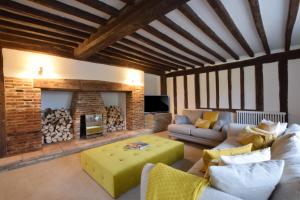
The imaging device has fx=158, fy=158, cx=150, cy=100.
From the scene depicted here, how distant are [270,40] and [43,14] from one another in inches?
181

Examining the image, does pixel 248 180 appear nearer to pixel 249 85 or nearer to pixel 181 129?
pixel 181 129

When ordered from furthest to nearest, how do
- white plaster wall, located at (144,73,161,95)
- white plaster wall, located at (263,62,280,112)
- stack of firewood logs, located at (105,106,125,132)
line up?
white plaster wall, located at (144,73,161,95), stack of firewood logs, located at (105,106,125,132), white plaster wall, located at (263,62,280,112)

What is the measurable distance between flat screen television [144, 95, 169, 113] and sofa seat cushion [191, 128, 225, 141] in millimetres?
2115

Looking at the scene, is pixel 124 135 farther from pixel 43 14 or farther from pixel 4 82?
pixel 43 14

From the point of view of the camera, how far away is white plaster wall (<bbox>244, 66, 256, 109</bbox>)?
4770 mm

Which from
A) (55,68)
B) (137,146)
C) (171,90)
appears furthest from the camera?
(171,90)

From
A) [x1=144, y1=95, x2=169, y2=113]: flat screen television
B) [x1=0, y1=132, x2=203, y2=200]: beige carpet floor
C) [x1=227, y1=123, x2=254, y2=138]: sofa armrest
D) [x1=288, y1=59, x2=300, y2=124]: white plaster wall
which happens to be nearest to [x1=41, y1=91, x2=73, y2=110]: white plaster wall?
[x1=0, y1=132, x2=203, y2=200]: beige carpet floor

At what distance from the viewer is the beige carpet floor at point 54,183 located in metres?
2.13

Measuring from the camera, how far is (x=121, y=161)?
2.36 m

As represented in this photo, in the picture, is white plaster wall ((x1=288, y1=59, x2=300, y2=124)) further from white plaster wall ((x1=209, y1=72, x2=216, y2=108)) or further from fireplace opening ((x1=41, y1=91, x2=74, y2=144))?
fireplace opening ((x1=41, y1=91, x2=74, y2=144))

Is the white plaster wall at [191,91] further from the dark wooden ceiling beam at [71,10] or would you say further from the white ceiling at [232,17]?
the dark wooden ceiling beam at [71,10]

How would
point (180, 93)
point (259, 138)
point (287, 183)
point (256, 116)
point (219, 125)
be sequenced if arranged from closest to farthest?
point (287, 183) → point (259, 138) → point (219, 125) → point (256, 116) → point (180, 93)

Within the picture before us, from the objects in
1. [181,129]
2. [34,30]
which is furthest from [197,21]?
[34,30]

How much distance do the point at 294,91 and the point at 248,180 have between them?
448cm
